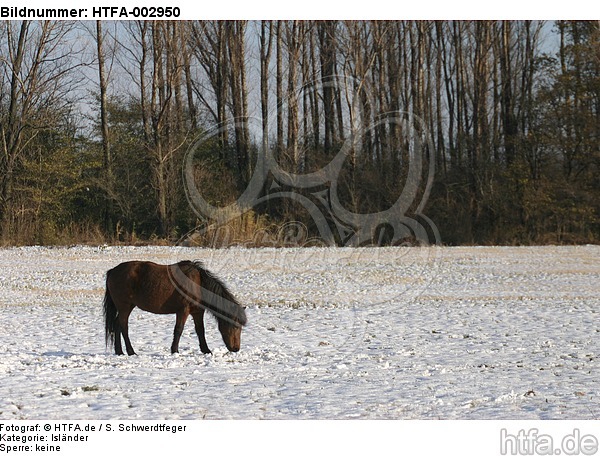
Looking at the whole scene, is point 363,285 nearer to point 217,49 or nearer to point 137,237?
point 137,237

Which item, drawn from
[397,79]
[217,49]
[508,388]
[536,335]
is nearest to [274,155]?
[217,49]

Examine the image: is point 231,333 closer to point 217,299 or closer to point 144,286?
point 217,299

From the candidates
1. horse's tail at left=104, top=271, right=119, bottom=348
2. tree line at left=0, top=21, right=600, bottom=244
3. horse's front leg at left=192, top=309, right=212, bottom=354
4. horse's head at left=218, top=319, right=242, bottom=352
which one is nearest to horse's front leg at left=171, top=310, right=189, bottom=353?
horse's front leg at left=192, top=309, right=212, bottom=354

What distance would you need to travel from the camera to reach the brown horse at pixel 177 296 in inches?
407

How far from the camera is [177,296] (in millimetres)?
10344

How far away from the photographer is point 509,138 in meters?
40.6

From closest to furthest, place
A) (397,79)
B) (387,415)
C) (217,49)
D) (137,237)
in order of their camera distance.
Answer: (387,415), (137,237), (217,49), (397,79)

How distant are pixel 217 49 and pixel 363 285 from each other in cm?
2552

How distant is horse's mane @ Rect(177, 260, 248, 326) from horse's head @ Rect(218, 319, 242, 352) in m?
0.07

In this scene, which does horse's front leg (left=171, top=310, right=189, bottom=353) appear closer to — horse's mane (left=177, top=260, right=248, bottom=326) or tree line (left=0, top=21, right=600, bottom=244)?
horse's mane (left=177, top=260, right=248, bottom=326)

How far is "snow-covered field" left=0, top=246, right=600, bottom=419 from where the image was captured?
7.88 meters

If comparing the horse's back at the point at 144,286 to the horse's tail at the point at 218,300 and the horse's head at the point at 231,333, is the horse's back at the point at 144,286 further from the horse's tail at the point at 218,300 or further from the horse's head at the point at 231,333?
the horse's head at the point at 231,333

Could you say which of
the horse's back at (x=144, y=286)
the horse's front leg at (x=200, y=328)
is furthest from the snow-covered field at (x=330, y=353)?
the horse's back at (x=144, y=286)

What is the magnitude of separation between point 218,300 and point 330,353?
5.83 ft
